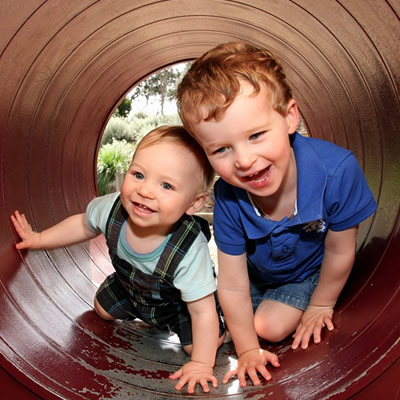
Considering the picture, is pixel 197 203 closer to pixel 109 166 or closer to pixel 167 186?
pixel 167 186

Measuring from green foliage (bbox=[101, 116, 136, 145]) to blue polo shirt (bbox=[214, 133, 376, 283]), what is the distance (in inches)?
370

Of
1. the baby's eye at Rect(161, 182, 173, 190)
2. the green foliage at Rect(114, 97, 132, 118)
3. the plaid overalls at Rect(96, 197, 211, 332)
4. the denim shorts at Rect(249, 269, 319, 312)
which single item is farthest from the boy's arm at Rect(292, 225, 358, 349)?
the green foliage at Rect(114, 97, 132, 118)

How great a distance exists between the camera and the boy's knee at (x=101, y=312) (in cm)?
242

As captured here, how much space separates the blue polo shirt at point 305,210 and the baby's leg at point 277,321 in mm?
250

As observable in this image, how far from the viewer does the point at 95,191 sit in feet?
12.0

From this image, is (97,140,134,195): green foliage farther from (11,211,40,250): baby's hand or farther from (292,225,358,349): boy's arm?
(292,225,358,349): boy's arm

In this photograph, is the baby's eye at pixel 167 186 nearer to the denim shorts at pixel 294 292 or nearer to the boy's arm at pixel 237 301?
the boy's arm at pixel 237 301

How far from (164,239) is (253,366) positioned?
24.0 inches

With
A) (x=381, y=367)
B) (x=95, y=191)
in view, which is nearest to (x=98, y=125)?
(x=95, y=191)

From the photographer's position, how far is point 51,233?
2.30 metres

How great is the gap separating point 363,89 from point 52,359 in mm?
1777

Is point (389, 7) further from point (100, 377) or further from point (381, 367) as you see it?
point (100, 377)

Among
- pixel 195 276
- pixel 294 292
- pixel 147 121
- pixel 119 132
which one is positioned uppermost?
pixel 147 121

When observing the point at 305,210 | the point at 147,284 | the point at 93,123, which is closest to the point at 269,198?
the point at 305,210
